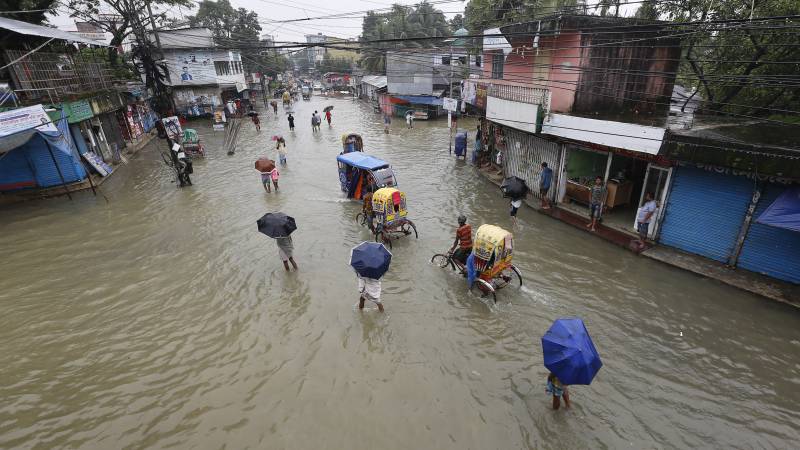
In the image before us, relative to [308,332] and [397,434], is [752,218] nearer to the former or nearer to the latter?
[397,434]

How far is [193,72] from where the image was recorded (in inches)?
1588

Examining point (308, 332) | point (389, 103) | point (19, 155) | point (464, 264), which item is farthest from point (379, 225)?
point (389, 103)

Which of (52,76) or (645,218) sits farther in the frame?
(52,76)

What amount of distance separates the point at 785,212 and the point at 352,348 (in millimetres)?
9569

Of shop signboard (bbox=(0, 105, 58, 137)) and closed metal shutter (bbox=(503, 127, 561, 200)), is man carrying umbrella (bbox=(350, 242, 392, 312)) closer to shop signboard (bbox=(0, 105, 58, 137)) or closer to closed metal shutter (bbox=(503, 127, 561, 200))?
closed metal shutter (bbox=(503, 127, 561, 200))

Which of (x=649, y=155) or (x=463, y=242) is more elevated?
(x=649, y=155)

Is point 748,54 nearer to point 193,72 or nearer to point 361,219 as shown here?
point 361,219

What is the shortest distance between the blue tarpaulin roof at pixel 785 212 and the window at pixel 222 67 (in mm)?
46424

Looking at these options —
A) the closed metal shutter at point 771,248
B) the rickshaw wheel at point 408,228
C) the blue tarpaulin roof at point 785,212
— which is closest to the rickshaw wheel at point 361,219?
the rickshaw wheel at point 408,228

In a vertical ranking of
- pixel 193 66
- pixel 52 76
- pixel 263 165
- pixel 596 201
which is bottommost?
pixel 596 201

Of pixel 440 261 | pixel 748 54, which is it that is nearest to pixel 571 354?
pixel 440 261

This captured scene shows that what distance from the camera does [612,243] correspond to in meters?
11.6

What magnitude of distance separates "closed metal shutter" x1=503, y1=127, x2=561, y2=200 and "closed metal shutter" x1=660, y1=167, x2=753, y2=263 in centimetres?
430

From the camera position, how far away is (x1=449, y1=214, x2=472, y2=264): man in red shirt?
31.0ft
